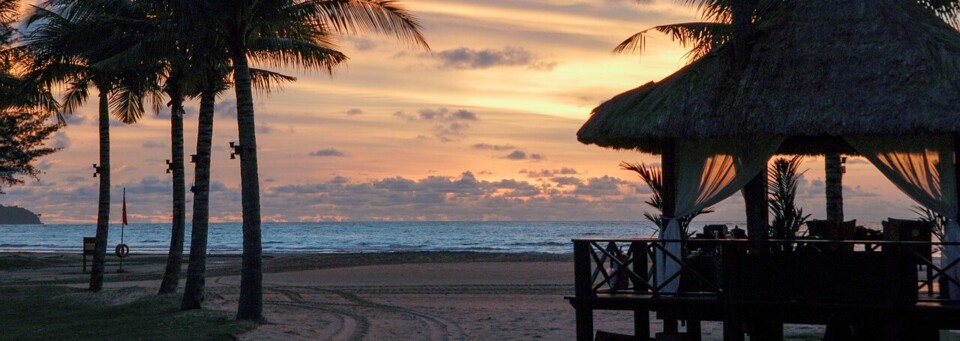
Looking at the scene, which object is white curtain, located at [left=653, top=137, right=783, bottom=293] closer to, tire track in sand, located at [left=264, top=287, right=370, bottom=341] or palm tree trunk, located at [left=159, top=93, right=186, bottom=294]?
tire track in sand, located at [left=264, top=287, right=370, bottom=341]

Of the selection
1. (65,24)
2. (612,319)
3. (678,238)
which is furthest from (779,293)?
(65,24)

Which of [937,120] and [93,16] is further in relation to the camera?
[93,16]

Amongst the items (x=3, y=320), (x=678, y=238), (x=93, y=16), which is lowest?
(x=3, y=320)

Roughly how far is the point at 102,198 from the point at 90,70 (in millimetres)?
3428

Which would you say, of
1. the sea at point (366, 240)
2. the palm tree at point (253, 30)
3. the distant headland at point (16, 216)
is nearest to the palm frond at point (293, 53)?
the palm tree at point (253, 30)

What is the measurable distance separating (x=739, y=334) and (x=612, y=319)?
23.3 feet

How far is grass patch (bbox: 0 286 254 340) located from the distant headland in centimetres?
18616

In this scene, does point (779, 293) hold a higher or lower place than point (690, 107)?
lower

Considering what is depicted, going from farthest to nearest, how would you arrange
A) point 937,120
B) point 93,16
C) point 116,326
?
point 93,16 → point 116,326 → point 937,120

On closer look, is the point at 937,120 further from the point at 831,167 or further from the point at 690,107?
the point at 831,167

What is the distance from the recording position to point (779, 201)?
590 inches

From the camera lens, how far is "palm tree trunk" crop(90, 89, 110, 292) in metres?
23.0

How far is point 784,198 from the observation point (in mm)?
14984

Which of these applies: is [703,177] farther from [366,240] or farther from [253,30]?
[366,240]
